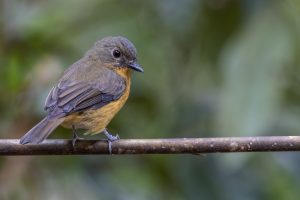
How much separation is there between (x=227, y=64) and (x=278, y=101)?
0.38 metres

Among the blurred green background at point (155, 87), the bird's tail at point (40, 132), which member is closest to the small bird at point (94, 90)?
the bird's tail at point (40, 132)

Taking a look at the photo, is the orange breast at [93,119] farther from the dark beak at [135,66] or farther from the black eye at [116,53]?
the black eye at [116,53]

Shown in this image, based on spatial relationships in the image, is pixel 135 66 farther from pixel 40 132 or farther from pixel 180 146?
pixel 180 146

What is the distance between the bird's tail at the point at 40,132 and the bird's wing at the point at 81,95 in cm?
6

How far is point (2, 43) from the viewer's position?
4.86 m

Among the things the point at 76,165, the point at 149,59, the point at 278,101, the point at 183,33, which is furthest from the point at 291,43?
the point at 76,165

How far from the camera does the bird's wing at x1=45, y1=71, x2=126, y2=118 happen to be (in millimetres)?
4090

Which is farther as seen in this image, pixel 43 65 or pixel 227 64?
pixel 43 65

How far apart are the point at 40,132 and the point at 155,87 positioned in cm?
140

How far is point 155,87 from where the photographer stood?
4.88 meters

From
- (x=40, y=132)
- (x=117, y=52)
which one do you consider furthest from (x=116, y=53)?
(x=40, y=132)

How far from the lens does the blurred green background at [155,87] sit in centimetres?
461

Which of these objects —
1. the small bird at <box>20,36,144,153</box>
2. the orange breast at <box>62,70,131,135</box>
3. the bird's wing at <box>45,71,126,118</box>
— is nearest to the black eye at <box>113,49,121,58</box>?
the small bird at <box>20,36,144,153</box>

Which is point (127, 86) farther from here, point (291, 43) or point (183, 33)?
point (291, 43)
